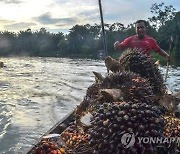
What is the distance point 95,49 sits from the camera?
106 meters

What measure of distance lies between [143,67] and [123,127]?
8.41 ft

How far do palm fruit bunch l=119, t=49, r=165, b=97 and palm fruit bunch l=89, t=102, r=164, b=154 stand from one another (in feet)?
7.42

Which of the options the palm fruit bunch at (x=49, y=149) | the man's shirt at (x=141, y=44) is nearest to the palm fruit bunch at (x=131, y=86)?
the palm fruit bunch at (x=49, y=149)

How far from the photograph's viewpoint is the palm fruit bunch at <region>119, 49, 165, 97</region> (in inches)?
202

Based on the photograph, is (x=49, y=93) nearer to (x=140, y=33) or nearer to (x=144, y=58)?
(x=140, y=33)

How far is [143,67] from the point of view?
5156mm

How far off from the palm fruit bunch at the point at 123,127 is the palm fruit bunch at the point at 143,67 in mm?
2263

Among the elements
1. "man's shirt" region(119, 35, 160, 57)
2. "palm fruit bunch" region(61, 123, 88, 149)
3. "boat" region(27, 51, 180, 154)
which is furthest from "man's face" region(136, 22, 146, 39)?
"palm fruit bunch" region(61, 123, 88, 149)

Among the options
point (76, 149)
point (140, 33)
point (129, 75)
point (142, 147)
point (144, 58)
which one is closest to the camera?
point (142, 147)

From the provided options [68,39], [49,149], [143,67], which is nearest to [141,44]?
[143,67]

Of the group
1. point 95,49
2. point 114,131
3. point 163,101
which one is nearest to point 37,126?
point 163,101

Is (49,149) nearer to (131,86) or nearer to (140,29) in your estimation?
(131,86)

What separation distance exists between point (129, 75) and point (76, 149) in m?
1.59

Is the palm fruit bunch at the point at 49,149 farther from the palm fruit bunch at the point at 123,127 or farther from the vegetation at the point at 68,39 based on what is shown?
the vegetation at the point at 68,39
